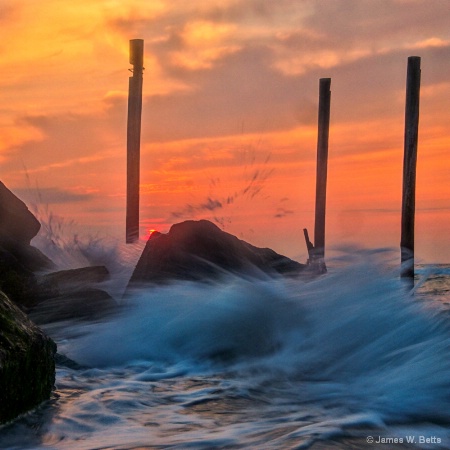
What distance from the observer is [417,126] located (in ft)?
40.9

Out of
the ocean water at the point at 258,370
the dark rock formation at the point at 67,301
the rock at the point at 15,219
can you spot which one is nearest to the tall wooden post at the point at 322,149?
the rock at the point at 15,219

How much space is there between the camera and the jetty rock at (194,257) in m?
7.89

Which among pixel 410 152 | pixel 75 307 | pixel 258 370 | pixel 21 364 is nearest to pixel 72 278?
pixel 75 307

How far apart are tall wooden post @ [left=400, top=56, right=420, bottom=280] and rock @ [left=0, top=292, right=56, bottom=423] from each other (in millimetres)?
9540

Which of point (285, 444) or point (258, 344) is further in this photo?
point (258, 344)

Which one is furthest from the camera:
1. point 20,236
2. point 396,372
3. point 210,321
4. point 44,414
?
point 20,236

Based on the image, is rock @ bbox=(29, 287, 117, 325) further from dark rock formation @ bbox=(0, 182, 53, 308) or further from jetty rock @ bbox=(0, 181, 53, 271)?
jetty rock @ bbox=(0, 181, 53, 271)

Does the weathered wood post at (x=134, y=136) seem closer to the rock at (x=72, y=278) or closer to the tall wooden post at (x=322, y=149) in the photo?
the rock at (x=72, y=278)

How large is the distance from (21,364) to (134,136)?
30.2ft

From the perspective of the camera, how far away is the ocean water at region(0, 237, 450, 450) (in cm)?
317

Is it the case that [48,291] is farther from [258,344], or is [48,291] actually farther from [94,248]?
[94,248]

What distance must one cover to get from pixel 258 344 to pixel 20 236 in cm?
523

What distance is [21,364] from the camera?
3.34 m

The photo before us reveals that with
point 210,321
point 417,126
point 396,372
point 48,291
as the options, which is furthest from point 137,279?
point 417,126
